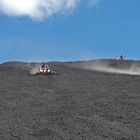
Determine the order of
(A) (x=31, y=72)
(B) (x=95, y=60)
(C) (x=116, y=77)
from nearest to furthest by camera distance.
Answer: (C) (x=116, y=77) → (A) (x=31, y=72) → (B) (x=95, y=60)

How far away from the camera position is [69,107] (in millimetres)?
30859

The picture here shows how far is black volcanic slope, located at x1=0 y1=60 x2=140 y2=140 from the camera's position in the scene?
25.8 metres

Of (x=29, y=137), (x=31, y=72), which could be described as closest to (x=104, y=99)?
(x=29, y=137)

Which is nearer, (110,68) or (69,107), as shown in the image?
(69,107)

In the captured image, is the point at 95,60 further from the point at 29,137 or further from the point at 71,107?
the point at 29,137

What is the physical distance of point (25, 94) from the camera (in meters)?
34.8

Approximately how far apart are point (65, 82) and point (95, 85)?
2.44m

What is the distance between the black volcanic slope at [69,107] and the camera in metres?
25.8

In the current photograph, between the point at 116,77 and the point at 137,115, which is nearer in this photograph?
the point at 137,115

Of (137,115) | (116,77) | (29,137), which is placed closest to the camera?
(29,137)

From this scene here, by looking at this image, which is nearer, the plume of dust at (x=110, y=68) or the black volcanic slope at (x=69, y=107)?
the black volcanic slope at (x=69, y=107)

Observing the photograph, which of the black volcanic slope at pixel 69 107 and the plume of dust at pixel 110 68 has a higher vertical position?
the plume of dust at pixel 110 68

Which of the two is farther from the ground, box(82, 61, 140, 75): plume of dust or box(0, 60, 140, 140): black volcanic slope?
box(82, 61, 140, 75): plume of dust

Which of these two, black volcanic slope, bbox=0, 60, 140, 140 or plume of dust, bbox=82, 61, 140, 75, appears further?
plume of dust, bbox=82, 61, 140, 75
